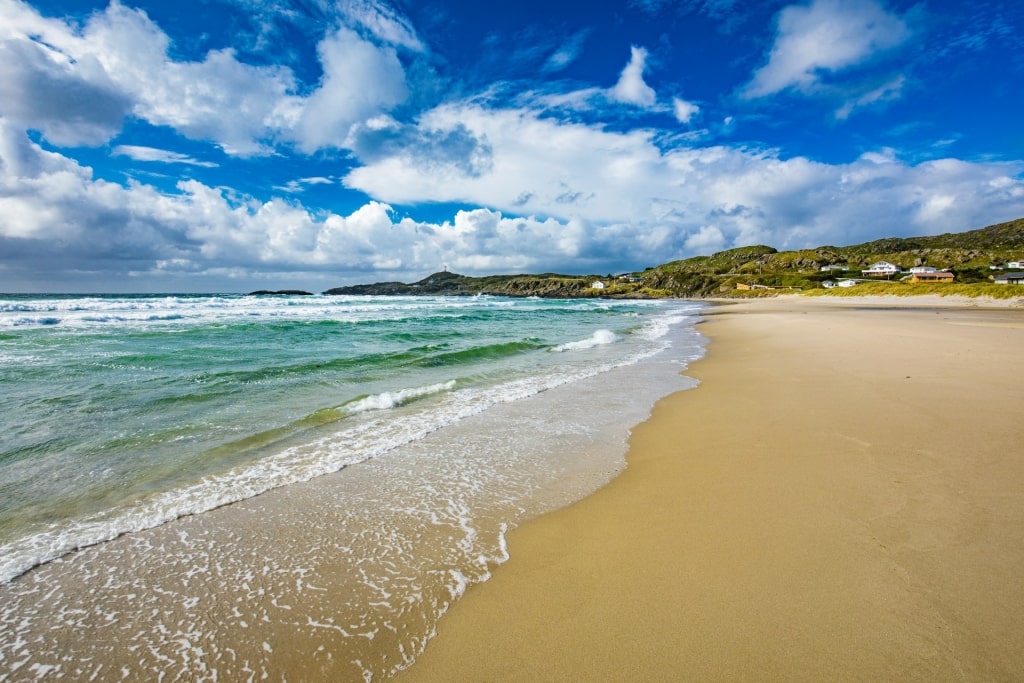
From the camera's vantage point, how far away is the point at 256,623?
3.09 metres

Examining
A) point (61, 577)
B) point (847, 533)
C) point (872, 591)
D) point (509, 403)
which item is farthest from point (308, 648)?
point (509, 403)

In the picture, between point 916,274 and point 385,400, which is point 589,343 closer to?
point 385,400

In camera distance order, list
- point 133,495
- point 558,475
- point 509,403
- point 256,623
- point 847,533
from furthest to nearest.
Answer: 1. point 509,403
2. point 558,475
3. point 133,495
4. point 847,533
5. point 256,623

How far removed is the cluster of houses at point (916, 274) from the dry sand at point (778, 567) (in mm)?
79210

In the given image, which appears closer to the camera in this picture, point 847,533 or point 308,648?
point 308,648

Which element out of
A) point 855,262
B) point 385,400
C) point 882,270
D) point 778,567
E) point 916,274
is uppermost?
point 855,262

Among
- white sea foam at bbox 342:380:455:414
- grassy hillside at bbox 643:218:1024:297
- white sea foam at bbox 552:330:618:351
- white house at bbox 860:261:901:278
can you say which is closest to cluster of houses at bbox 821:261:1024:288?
white house at bbox 860:261:901:278

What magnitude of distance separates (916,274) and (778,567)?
103815mm

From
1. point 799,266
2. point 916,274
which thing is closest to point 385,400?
point 916,274

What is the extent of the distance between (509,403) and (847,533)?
6.48 metres

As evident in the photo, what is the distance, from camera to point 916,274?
79.3 m

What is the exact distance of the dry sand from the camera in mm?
2551

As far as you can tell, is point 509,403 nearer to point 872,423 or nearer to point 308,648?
point 872,423

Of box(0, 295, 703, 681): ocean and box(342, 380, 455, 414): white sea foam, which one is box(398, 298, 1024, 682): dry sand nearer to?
box(0, 295, 703, 681): ocean
